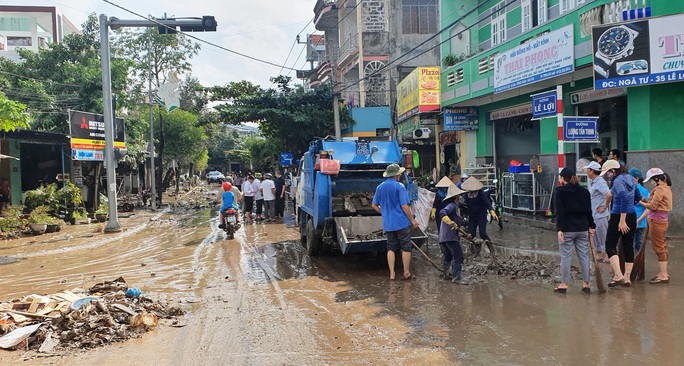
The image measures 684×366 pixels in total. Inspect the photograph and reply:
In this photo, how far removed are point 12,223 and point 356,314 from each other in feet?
42.3

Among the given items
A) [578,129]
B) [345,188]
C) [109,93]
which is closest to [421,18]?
[109,93]

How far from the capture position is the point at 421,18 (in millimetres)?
30719

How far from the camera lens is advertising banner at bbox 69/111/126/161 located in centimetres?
1761

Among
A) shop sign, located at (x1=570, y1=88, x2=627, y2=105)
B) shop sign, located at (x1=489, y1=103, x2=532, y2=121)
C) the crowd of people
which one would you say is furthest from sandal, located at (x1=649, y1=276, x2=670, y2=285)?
shop sign, located at (x1=489, y1=103, x2=532, y2=121)

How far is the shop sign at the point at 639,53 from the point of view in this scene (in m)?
10.9

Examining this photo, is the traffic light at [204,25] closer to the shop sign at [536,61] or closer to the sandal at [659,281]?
the shop sign at [536,61]

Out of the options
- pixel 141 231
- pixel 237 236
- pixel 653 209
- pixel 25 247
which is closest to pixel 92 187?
pixel 141 231

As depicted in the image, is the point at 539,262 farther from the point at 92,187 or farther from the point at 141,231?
the point at 92,187

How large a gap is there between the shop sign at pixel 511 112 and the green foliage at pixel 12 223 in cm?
1574

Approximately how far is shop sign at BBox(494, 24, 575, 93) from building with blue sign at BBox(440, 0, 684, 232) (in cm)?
Result: 3

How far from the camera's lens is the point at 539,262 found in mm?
8789

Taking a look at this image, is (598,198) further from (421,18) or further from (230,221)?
(421,18)

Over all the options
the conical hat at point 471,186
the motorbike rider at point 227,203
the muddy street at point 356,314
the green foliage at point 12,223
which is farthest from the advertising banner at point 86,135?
the conical hat at point 471,186

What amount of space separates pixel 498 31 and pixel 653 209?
512 inches
